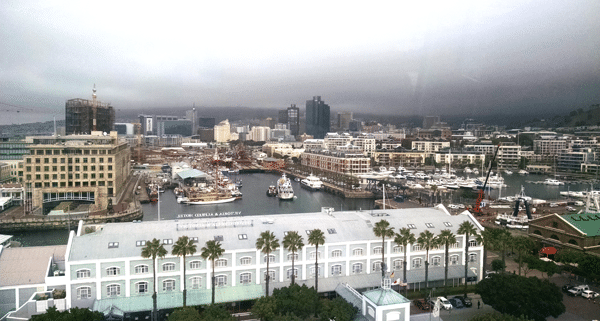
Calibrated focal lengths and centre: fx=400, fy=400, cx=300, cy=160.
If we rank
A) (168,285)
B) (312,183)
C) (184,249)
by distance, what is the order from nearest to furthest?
(184,249) → (168,285) → (312,183)

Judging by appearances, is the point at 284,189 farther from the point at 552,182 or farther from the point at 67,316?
the point at 552,182

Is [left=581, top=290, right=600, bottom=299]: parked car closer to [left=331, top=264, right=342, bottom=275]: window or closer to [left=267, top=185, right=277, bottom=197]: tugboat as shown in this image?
[left=331, top=264, right=342, bottom=275]: window

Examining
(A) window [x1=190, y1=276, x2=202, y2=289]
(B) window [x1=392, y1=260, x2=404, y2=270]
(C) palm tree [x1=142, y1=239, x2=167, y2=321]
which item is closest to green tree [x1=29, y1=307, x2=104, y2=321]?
(C) palm tree [x1=142, y1=239, x2=167, y2=321]

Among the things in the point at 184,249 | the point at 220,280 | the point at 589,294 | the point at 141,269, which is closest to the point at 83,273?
the point at 141,269

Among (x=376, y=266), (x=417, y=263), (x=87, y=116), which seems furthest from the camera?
(x=87, y=116)

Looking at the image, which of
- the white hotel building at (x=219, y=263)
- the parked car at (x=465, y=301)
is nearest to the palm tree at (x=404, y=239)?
the white hotel building at (x=219, y=263)

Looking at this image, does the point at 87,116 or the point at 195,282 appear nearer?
the point at 195,282

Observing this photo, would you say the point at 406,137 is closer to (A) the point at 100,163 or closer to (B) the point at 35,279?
(A) the point at 100,163
